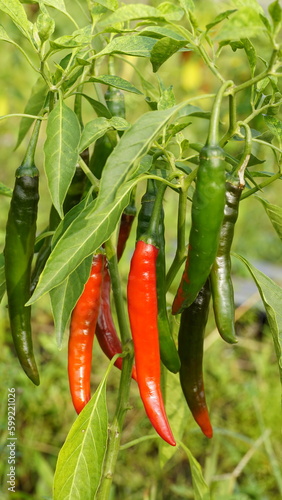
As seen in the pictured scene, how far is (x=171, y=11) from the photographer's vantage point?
0.99 metres

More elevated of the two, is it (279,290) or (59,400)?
(279,290)

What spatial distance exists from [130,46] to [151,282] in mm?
380

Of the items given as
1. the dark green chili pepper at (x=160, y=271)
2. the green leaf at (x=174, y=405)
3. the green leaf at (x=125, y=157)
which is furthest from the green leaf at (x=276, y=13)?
the green leaf at (x=174, y=405)

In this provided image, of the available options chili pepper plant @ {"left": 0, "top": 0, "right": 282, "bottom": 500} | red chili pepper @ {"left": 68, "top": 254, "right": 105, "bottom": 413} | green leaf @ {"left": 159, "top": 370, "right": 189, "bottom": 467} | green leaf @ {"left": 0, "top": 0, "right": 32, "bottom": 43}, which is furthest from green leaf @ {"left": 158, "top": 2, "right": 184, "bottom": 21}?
green leaf @ {"left": 159, "top": 370, "right": 189, "bottom": 467}

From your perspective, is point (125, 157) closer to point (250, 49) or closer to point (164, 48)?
point (164, 48)

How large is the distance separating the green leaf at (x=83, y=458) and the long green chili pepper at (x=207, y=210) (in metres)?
0.29

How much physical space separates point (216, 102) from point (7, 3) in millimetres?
367

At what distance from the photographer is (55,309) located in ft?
3.25

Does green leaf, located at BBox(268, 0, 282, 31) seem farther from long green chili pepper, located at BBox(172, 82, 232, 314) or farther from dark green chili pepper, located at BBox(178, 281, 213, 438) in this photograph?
dark green chili pepper, located at BBox(178, 281, 213, 438)

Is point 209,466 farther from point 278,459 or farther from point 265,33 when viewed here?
point 265,33

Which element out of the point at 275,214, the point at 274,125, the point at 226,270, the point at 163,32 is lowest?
the point at 226,270

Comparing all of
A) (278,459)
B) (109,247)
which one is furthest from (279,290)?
(278,459)

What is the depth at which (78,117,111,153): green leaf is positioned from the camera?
3.24 ft

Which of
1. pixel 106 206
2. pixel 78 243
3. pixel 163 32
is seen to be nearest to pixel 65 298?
pixel 78 243
